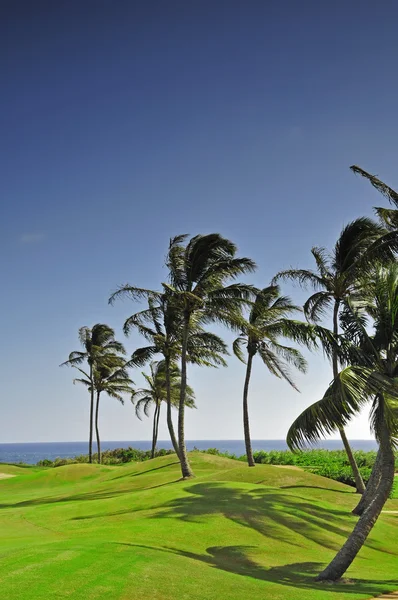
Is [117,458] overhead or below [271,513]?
below

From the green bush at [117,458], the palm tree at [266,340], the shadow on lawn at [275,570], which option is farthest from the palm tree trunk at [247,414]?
the green bush at [117,458]

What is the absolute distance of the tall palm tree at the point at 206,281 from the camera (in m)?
28.8

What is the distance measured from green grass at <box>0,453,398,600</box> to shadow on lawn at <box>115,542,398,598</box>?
3 centimetres

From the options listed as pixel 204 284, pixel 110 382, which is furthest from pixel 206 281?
pixel 110 382

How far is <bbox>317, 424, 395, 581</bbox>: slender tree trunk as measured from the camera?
13203 mm

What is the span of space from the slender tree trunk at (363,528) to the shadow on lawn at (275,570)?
0.35 metres

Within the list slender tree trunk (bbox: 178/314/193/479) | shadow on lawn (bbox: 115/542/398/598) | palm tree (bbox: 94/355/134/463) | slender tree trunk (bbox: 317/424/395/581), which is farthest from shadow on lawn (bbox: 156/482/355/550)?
palm tree (bbox: 94/355/134/463)

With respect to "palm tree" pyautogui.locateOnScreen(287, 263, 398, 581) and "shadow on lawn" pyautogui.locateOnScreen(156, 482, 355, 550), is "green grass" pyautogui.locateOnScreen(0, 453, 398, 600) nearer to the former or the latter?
"shadow on lawn" pyautogui.locateOnScreen(156, 482, 355, 550)

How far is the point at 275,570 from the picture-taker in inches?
541

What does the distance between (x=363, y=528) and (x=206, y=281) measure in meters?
17.6

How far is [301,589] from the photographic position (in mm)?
11703

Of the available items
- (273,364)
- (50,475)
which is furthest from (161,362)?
(273,364)

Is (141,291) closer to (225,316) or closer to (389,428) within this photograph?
(225,316)

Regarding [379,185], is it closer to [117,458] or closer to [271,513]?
[271,513]
